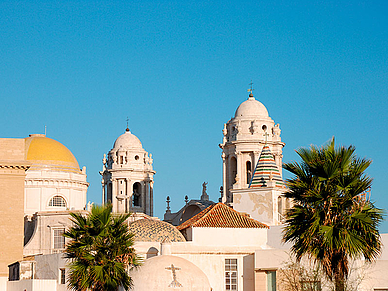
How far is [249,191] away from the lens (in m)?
61.2

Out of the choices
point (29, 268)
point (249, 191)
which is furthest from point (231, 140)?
point (29, 268)

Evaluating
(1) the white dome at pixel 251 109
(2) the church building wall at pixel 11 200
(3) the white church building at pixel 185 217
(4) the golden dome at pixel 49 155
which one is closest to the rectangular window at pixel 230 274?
(3) the white church building at pixel 185 217

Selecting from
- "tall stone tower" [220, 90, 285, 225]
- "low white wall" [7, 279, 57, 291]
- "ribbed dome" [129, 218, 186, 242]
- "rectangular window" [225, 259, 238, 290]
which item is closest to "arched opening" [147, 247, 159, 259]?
"ribbed dome" [129, 218, 186, 242]

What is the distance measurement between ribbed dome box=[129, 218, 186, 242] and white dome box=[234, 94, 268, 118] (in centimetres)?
3300

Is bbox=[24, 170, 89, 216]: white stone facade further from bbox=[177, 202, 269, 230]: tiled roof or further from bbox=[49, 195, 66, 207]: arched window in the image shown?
bbox=[177, 202, 269, 230]: tiled roof

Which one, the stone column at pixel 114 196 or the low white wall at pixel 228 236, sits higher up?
the stone column at pixel 114 196

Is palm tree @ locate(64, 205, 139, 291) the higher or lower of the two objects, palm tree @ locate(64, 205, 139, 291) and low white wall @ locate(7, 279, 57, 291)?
the higher

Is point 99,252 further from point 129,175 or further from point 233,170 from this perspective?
point 129,175

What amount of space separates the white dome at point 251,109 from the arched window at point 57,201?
66.9 feet

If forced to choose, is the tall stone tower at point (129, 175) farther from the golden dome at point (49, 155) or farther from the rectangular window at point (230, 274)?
the rectangular window at point (230, 274)

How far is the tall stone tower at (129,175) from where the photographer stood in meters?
86.6

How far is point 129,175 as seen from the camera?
87000 millimetres

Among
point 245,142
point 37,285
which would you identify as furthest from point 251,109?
point 37,285

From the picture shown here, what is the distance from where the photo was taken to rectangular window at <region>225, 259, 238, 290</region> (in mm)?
41156
